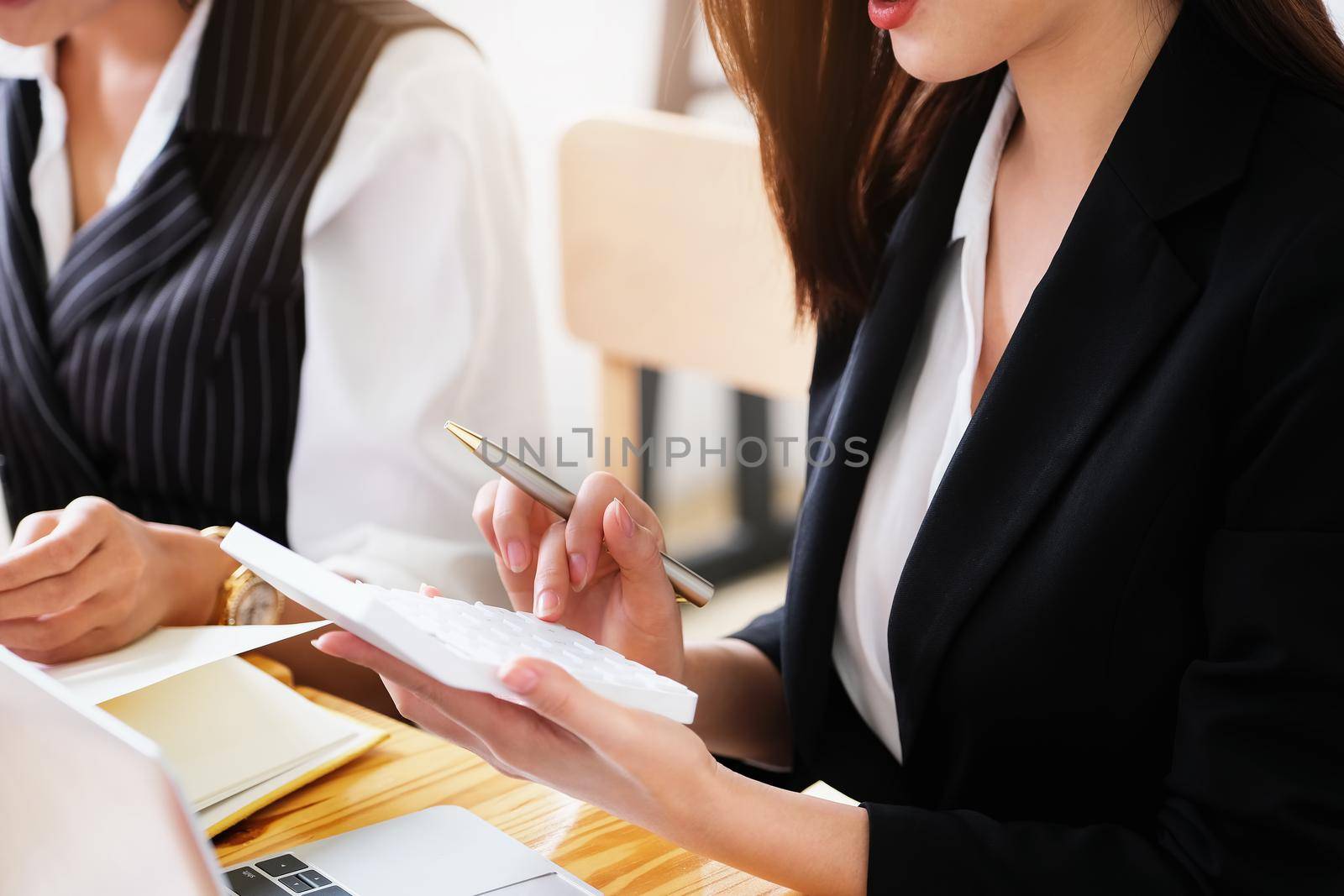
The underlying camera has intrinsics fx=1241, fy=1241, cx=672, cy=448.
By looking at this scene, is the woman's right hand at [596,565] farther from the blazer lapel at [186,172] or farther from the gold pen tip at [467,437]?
the blazer lapel at [186,172]

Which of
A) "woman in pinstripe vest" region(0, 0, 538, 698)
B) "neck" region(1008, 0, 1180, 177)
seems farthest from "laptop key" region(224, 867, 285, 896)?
"neck" region(1008, 0, 1180, 177)

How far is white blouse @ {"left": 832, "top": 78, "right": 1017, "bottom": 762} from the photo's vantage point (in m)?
0.85

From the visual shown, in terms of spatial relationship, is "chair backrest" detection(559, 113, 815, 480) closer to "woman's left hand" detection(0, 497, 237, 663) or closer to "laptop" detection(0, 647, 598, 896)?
"woman's left hand" detection(0, 497, 237, 663)

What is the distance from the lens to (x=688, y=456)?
9.95ft

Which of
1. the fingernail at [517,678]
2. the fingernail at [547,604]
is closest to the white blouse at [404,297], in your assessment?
the fingernail at [547,604]

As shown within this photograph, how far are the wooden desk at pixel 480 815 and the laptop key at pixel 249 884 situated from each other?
5 cm

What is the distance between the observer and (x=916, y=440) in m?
0.87

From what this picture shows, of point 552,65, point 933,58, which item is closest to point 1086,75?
point 933,58

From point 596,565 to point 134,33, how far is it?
2.78 ft

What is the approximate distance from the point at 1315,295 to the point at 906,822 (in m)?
0.34

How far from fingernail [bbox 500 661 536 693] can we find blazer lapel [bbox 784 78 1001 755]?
1.40ft

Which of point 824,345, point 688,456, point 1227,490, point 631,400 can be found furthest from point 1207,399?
point 688,456

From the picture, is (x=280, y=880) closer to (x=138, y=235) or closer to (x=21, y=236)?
(x=138, y=235)

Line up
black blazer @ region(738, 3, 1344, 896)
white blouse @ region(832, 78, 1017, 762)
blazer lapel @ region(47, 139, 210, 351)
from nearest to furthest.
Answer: black blazer @ region(738, 3, 1344, 896), white blouse @ region(832, 78, 1017, 762), blazer lapel @ region(47, 139, 210, 351)
